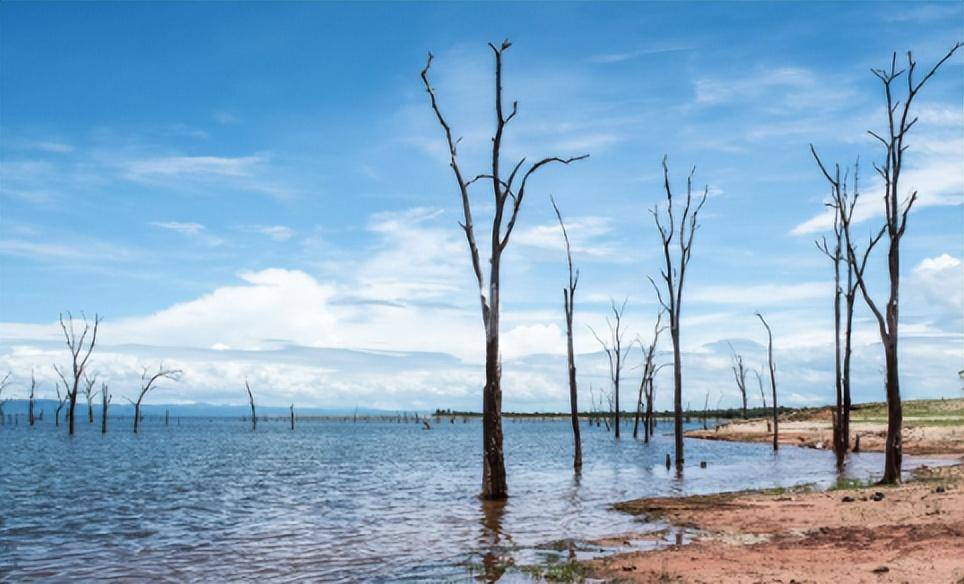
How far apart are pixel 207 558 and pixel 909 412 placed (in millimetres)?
71469

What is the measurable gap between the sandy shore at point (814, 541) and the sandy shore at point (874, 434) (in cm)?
2340

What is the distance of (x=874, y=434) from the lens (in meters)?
46.8

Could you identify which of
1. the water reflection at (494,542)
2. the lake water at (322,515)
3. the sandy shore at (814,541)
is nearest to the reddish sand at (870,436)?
the lake water at (322,515)

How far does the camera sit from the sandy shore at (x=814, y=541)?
10.3 metres

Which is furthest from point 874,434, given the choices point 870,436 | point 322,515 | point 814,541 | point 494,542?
point 494,542

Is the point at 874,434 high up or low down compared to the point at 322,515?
down

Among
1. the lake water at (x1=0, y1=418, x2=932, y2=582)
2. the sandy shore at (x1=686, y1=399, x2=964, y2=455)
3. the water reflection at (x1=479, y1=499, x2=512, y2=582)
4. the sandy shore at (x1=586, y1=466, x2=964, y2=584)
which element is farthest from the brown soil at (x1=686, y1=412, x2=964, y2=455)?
the water reflection at (x1=479, y1=499, x2=512, y2=582)

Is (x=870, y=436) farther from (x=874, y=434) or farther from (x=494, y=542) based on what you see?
(x=494, y=542)

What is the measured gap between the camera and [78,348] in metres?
67.9

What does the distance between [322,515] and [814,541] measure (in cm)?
1245

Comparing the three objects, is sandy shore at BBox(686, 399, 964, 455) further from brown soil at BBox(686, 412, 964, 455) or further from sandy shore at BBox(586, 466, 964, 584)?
sandy shore at BBox(586, 466, 964, 584)

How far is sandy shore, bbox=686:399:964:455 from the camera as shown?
129 ft

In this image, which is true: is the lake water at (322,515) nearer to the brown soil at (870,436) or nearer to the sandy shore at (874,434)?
the brown soil at (870,436)

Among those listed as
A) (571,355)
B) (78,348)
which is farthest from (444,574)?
(78,348)
